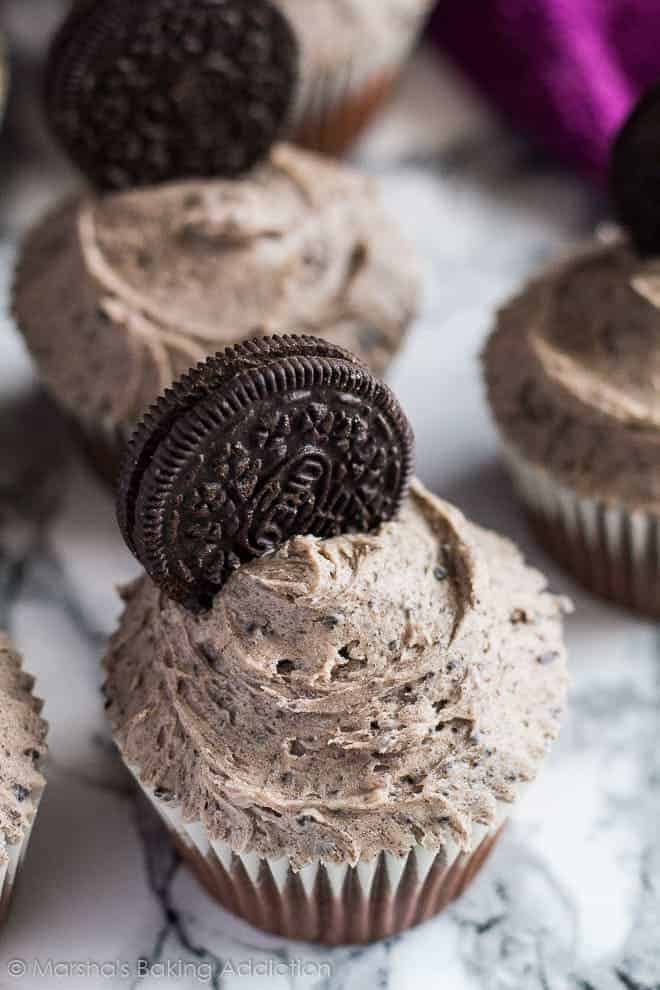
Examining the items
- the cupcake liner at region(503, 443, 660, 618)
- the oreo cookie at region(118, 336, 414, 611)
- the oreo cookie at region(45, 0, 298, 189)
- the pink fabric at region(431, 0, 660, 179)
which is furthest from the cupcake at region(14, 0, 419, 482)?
the pink fabric at region(431, 0, 660, 179)

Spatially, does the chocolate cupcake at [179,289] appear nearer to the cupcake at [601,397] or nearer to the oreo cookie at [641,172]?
the cupcake at [601,397]

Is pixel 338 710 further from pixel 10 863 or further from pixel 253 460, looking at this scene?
pixel 10 863

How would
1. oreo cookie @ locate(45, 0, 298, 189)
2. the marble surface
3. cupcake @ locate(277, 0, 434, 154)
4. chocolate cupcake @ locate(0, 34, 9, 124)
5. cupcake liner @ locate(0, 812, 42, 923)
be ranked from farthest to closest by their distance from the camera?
cupcake @ locate(277, 0, 434, 154) < chocolate cupcake @ locate(0, 34, 9, 124) < oreo cookie @ locate(45, 0, 298, 189) < the marble surface < cupcake liner @ locate(0, 812, 42, 923)

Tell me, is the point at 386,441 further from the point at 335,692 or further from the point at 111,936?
the point at 111,936

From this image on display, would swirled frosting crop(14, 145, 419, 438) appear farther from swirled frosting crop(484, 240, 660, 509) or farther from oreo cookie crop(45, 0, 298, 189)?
swirled frosting crop(484, 240, 660, 509)

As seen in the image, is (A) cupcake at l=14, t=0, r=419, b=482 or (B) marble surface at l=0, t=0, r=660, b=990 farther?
(A) cupcake at l=14, t=0, r=419, b=482

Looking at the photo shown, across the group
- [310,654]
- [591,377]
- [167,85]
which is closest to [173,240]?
[167,85]

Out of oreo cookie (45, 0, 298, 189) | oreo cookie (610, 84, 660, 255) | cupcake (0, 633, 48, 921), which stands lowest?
cupcake (0, 633, 48, 921)

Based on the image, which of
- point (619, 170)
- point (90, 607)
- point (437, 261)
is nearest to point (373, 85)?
point (437, 261)
